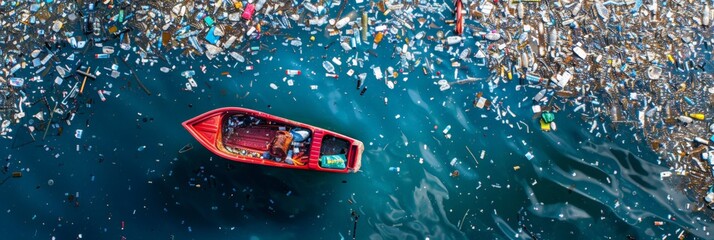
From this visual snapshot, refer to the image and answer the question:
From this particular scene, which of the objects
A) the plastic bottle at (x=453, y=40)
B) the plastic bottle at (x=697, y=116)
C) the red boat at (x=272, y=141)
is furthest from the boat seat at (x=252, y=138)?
the plastic bottle at (x=697, y=116)

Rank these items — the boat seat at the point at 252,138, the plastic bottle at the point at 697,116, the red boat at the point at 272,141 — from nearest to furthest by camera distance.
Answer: the red boat at the point at 272,141, the boat seat at the point at 252,138, the plastic bottle at the point at 697,116

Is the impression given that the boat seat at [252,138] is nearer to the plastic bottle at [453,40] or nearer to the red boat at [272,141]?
the red boat at [272,141]

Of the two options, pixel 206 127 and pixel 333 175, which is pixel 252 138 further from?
pixel 333 175

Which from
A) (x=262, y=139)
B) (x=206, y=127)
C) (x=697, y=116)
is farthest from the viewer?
(x=697, y=116)

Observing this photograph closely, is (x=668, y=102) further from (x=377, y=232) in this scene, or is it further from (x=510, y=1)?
(x=377, y=232)

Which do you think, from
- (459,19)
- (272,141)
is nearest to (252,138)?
(272,141)

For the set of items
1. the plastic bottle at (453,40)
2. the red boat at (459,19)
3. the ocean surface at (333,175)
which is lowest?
the ocean surface at (333,175)

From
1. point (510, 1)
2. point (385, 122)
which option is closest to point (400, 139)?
point (385, 122)

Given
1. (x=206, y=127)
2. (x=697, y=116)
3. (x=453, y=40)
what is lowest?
(x=206, y=127)
